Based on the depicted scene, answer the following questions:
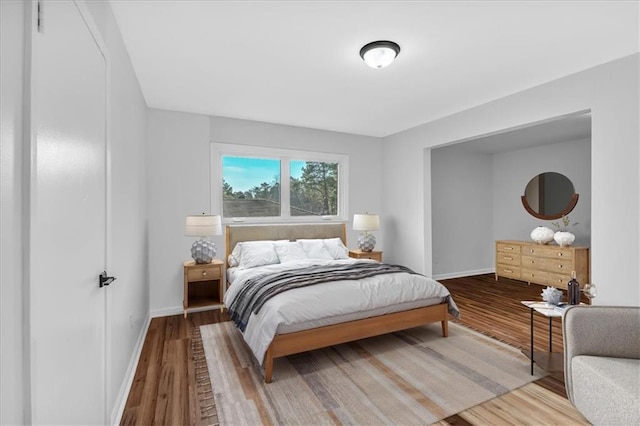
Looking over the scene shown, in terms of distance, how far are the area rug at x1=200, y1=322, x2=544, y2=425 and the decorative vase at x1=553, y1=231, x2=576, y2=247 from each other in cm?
303

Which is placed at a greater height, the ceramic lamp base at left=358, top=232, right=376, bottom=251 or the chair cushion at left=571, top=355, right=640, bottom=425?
the ceramic lamp base at left=358, top=232, right=376, bottom=251

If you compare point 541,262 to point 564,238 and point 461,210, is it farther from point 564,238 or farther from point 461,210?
point 461,210

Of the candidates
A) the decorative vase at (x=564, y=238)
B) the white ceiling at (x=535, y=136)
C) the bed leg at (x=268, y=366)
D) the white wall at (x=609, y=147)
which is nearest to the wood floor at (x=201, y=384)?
the bed leg at (x=268, y=366)

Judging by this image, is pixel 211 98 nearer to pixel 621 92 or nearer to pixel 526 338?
pixel 621 92

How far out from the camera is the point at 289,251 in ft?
13.5

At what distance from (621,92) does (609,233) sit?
1188 mm

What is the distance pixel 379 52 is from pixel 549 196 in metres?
5.10

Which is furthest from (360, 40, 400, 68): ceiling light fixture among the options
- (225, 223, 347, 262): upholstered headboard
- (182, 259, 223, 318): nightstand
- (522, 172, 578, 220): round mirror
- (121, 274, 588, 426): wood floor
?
(522, 172, 578, 220): round mirror

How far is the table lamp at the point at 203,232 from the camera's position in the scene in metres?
3.71

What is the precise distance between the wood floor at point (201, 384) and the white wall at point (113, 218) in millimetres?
176

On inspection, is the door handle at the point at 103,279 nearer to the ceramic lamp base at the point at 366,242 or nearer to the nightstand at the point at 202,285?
the nightstand at the point at 202,285

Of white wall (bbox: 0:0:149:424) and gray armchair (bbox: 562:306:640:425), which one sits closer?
white wall (bbox: 0:0:149:424)

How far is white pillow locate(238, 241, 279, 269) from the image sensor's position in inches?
151

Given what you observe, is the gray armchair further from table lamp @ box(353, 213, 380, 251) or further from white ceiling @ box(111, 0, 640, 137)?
table lamp @ box(353, 213, 380, 251)
